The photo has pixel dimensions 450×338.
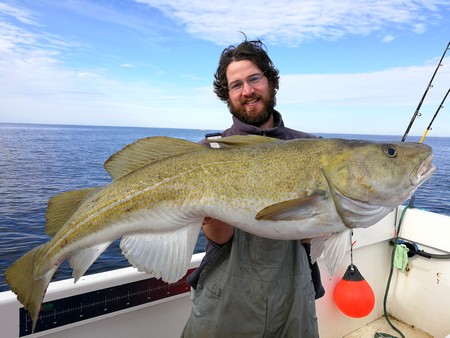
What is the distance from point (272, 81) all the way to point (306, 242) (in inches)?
81.9

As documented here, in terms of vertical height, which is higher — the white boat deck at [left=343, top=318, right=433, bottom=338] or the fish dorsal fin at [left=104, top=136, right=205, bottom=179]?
the fish dorsal fin at [left=104, top=136, right=205, bottom=179]

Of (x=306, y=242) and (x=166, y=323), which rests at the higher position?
(x=306, y=242)

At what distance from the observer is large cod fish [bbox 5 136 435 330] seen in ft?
6.90

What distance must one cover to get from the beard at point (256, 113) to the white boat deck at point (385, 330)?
3848mm

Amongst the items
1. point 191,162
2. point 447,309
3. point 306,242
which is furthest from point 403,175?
point 447,309

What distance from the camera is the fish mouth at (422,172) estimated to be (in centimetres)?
214

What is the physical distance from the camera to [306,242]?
9.52ft

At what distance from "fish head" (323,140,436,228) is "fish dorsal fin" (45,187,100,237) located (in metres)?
1.69

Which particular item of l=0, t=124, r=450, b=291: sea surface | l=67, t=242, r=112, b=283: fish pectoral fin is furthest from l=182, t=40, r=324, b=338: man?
l=0, t=124, r=450, b=291: sea surface

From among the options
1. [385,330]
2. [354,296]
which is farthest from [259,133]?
[385,330]

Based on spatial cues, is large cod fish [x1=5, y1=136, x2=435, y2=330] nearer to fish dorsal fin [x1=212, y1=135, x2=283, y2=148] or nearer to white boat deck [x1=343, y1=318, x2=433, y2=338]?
fish dorsal fin [x1=212, y1=135, x2=283, y2=148]

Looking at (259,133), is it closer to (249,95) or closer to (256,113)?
(256,113)

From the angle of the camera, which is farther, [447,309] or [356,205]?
[447,309]

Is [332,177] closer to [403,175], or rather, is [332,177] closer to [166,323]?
[403,175]
